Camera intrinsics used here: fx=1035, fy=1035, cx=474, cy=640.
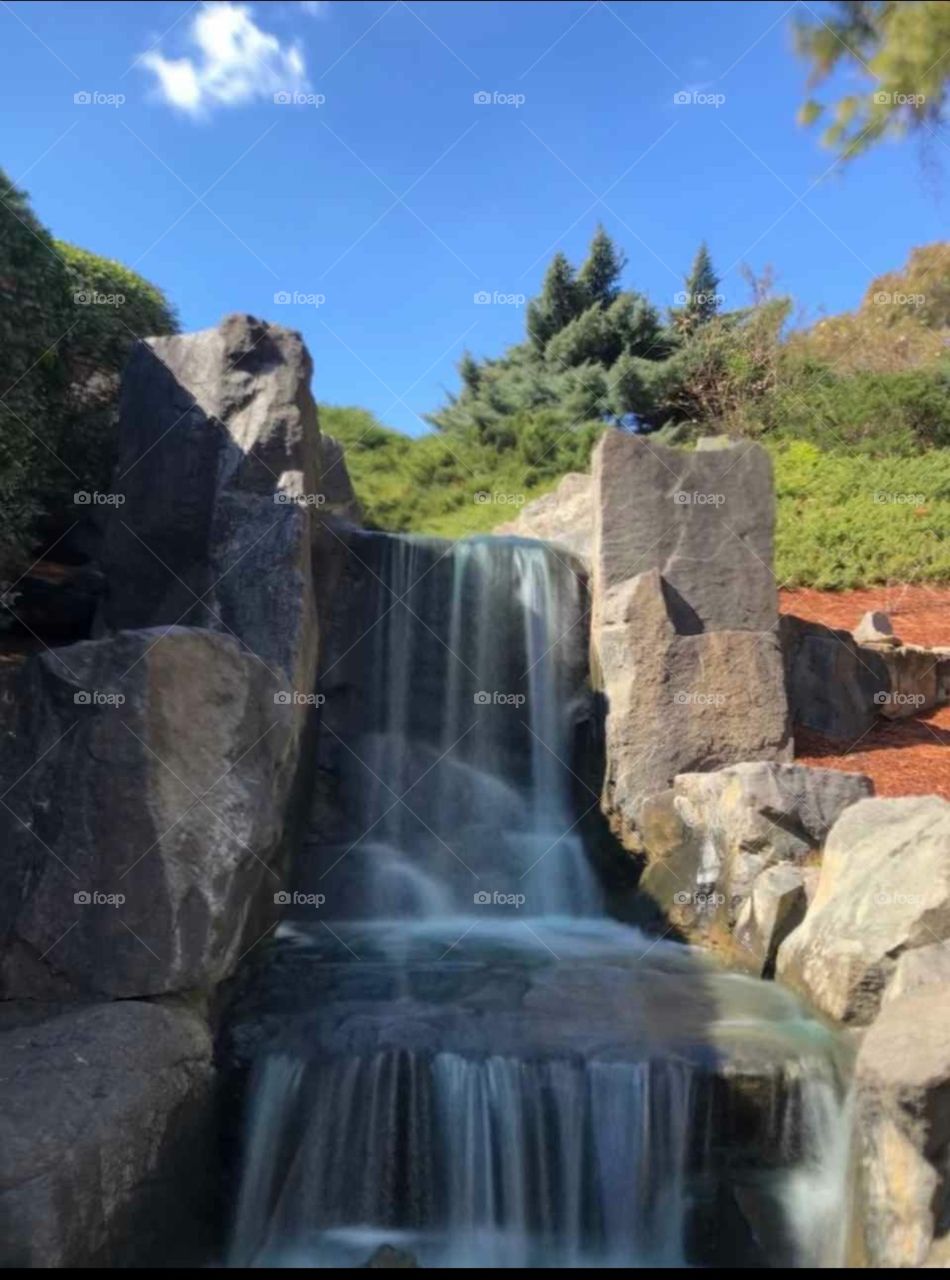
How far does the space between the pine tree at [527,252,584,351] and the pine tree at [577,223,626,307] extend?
23cm

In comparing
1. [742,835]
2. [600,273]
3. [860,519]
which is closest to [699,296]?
[600,273]

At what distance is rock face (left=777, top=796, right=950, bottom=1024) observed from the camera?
5.72 metres

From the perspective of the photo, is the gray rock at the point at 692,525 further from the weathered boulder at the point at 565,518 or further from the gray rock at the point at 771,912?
the gray rock at the point at 771,912

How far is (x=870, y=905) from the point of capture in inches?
239

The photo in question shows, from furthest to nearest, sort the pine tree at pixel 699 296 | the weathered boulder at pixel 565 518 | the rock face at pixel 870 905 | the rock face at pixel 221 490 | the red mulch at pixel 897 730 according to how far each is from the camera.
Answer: the pine tree at pixel 699 296, the weathered boulder at pixel 565 518, the red mulch at pixel 897 730, the rock face at pixel 221 490, the rock face at pixel 870 905

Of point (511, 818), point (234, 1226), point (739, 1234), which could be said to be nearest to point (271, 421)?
point (511, 818)

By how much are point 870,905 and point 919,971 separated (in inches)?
25.6

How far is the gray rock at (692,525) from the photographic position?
9.36 m

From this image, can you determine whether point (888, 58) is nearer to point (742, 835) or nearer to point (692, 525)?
point (742, 835)

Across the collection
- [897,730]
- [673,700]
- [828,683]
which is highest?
[828,683]

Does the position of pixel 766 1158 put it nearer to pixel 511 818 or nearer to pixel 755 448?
pixel 511 818

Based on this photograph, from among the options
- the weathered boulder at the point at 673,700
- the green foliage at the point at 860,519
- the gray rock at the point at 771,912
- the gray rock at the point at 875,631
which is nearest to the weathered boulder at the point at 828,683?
the gray rock at the point at 875,631

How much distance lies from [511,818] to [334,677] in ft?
6.98

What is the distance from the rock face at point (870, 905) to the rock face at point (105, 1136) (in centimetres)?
352
